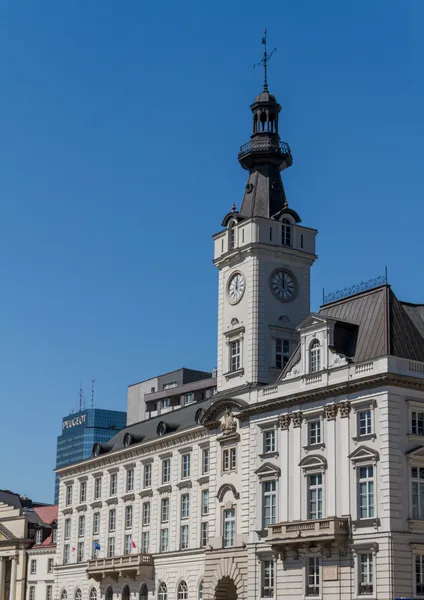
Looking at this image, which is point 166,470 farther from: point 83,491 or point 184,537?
point 83,491

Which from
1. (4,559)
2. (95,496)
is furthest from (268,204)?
(4,559)

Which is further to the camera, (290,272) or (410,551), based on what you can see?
(290,272)

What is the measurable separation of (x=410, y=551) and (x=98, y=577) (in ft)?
141

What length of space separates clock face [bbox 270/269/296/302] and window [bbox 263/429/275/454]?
495 inches

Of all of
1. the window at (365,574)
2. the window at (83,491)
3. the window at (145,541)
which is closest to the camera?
the window at (365,574)

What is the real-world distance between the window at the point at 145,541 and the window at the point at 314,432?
28.1 m

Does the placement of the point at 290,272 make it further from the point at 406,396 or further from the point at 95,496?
the point at 95,496

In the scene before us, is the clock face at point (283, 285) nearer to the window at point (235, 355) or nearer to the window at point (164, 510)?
the window at point (235, 355)

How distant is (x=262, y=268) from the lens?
82.3 meters

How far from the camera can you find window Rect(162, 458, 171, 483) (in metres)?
91.9

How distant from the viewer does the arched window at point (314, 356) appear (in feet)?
234

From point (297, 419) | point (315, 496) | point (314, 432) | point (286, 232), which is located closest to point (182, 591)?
point (315, 496)

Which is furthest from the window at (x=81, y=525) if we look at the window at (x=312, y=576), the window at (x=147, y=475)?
the window at (x=312, y=576)

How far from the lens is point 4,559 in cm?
12325
